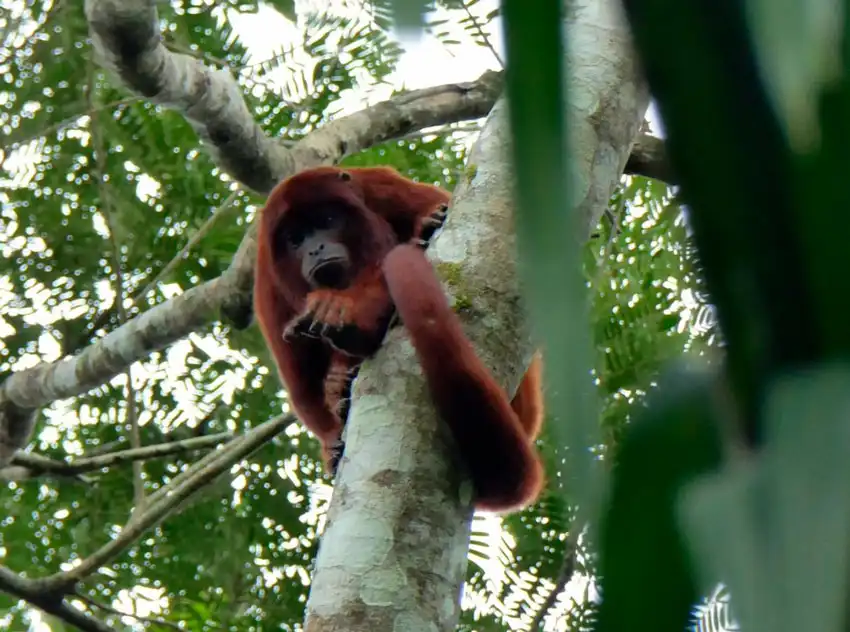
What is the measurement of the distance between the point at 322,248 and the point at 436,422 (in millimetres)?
1772

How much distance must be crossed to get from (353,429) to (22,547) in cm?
343

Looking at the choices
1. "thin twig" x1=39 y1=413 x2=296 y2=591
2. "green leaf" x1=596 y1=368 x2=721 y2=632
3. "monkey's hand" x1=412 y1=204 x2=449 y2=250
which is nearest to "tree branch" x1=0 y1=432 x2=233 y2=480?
"thin twig" x1=39 y1=413 x2=296 y2=591

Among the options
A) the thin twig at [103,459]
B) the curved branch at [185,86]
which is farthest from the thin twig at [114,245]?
the curved branch at [185,86]

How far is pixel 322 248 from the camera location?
11.4ft

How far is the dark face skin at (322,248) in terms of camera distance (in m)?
3.40

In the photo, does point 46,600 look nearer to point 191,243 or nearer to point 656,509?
point 191,243

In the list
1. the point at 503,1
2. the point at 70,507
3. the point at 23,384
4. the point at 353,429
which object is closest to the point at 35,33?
the point at 23,384

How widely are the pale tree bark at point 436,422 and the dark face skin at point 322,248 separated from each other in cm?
121

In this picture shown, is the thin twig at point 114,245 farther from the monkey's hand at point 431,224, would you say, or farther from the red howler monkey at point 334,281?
the monkey's hand at point 431,224

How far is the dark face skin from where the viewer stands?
11.1 ft

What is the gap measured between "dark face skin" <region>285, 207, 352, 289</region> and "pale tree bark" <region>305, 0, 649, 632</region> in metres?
1.21

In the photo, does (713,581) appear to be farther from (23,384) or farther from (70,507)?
(70,507)

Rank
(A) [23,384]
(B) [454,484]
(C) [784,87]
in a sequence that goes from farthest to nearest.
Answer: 1. (A) [23,384]
2. (B) [454,484]
3. (C) [784,87]

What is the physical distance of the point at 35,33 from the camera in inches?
184
